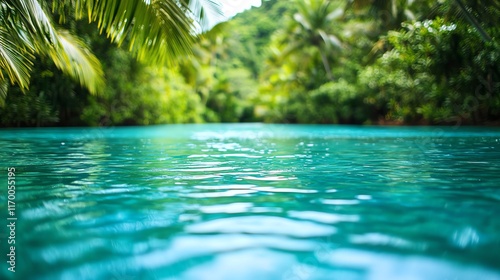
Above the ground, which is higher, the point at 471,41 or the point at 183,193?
the point at 471,41

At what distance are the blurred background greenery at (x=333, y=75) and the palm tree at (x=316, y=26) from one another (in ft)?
0.22

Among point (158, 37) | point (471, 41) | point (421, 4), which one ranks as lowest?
point (158, 37)

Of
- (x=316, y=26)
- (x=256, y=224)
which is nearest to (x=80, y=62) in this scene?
(x=256, y=224)

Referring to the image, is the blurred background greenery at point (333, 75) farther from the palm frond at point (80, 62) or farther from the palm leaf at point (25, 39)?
the palm frond at point (80, 62)

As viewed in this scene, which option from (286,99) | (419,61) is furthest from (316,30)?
(419,61)

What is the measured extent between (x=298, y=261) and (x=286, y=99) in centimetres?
2976

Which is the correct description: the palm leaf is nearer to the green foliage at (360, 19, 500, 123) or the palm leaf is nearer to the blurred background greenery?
the blurred background greenery

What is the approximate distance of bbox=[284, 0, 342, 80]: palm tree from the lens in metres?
25.9

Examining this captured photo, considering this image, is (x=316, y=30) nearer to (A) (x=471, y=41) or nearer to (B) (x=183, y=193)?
(A) (x=471, y=41)

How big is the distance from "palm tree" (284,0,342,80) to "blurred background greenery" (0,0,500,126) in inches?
2.6

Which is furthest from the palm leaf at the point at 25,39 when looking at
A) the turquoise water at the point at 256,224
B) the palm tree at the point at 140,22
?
the turquoise water at the point at 256,224

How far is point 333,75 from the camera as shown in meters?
27.0

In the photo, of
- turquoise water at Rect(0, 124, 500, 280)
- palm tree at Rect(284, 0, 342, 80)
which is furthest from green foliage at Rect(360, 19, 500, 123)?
palm tree at Rect(284, 0, 342, 80)

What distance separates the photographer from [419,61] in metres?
13.1
